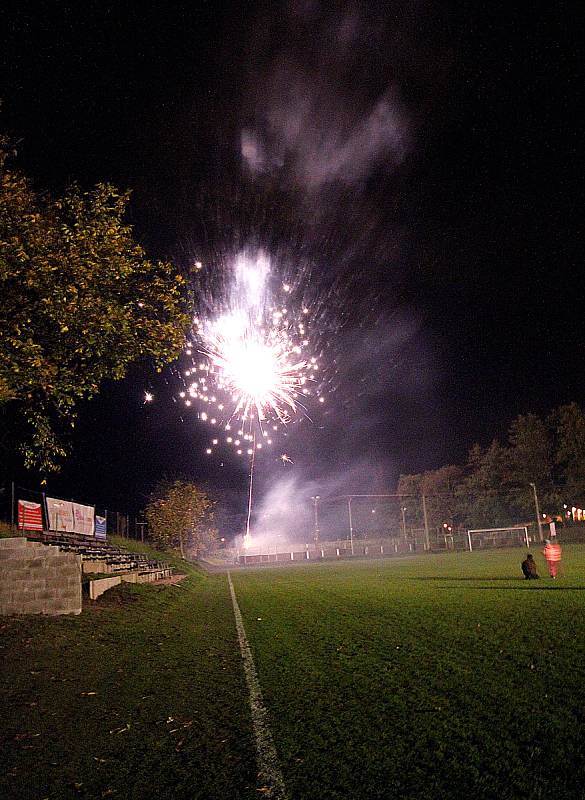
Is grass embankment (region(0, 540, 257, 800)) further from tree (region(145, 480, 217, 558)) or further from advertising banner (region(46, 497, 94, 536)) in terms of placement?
tree (region(145, 480, 217, 558))

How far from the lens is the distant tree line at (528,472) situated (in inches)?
3123

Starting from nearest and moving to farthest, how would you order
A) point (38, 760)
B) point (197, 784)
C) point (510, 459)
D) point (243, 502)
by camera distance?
1. point (197, 784)
2. point (38, 760)
3. point (510, 459)
4. point (243, 502)

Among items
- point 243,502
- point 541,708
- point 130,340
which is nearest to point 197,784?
point 541,708

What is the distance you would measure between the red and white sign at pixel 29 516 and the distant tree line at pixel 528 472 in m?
68.4

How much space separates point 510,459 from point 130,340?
85.3 m

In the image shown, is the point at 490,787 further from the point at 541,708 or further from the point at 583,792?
the point at 541,708

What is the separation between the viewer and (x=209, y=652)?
10.6m

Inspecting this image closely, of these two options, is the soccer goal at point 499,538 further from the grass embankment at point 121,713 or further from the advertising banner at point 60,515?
the grass embankment at point 121,713

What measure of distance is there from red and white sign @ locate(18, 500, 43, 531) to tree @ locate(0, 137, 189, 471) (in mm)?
9822

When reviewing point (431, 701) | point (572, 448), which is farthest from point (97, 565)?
point (572, 448)

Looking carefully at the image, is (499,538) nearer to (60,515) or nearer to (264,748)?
(60,515)

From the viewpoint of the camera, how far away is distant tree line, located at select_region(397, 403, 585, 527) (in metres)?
79.3

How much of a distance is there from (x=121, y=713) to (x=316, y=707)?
2.31 meters

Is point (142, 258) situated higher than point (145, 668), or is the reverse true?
point (142, 258)
